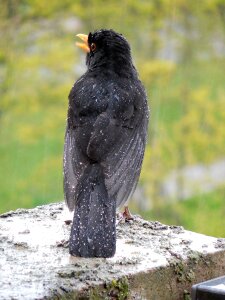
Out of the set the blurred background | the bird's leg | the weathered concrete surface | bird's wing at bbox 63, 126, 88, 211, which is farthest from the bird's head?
the blurred background

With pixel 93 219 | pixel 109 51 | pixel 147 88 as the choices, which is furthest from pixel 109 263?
pixel 147 88

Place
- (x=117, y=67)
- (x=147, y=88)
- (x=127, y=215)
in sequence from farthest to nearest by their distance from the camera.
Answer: (x=147, y=88), (x=117, y=67), (x=127, y=215)

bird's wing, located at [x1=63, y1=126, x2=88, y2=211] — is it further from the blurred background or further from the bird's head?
the blurred background

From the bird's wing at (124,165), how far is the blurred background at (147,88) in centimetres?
376

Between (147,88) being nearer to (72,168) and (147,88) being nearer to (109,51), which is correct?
(109,51)

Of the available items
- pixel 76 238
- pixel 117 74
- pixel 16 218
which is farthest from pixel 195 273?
pixel 117 74

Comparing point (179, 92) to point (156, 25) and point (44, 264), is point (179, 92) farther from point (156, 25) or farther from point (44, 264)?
point (44, 264)

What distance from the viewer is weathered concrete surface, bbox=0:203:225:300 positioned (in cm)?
304

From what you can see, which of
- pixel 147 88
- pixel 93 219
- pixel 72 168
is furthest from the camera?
pixel 147 88

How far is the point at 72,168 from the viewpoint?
4.03m

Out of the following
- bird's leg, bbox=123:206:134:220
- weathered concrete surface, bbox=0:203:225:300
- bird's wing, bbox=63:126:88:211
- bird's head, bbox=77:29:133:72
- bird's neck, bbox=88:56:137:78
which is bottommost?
weathered concrete surface, bbox=0:203:225:300

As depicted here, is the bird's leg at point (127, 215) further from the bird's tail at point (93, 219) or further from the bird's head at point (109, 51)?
the bird's head at point (109, 51)

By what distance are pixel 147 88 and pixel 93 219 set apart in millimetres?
4754

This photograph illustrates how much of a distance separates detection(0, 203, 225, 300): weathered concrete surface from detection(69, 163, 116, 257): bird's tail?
56 millimetres
